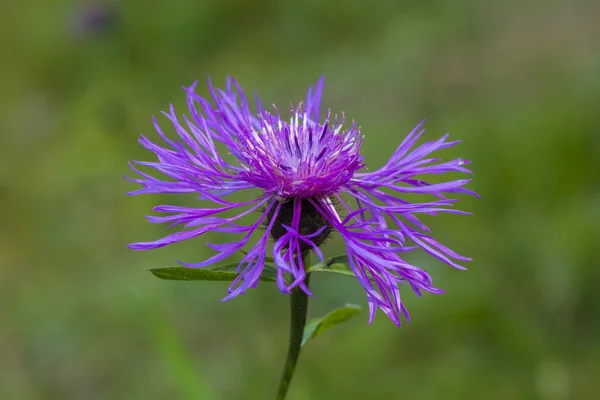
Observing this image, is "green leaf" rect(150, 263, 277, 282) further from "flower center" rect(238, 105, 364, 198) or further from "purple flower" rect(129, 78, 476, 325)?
"flower center" rect(238, 105, 364, 198)

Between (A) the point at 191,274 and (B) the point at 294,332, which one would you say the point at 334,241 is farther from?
(A) the point at 191,274

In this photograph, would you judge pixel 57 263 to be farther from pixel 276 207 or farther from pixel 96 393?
pixel 276 207

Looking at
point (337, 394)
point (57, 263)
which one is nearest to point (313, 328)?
point (337, 394)

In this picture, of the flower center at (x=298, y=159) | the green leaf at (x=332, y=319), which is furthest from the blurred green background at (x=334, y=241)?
the flower center at (x=298, y=159)

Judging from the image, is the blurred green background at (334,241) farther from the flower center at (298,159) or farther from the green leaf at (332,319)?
the flower center at (298,159)

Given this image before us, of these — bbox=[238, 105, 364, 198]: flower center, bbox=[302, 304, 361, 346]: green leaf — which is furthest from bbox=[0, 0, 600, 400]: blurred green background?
bbox=[238, 105, 364, 198]: flower center

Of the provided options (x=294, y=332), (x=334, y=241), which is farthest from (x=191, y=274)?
(x=334, y=241)
